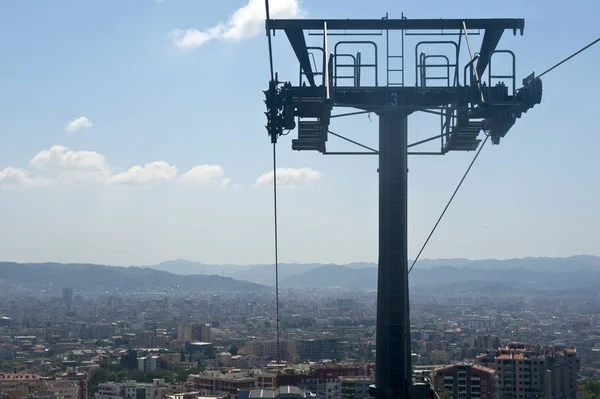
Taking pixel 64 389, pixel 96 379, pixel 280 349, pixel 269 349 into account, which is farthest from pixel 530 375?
pixel 269 349

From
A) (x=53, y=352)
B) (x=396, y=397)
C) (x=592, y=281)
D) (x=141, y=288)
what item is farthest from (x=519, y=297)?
(x=396, y=397)

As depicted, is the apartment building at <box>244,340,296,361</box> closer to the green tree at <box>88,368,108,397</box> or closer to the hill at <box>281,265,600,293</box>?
the green tree at <box>88,368,108,397</box>

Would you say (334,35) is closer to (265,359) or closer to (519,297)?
(265,359)

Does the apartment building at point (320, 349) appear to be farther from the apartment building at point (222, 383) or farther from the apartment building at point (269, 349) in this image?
the apartment building at point (222, 383)

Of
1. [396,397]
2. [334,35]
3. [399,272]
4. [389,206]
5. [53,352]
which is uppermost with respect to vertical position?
[334,35]

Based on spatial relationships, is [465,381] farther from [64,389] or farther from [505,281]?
[505,281]

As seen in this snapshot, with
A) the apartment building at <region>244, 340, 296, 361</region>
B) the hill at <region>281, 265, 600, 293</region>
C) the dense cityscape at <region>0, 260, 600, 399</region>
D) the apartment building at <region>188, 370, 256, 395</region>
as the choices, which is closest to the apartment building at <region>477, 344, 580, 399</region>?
the dense cityscape at <region>0, 260, 600, 399</region>

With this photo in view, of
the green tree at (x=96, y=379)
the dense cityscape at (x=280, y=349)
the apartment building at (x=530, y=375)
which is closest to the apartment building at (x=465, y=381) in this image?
the dense cityscape at (x=280, y=349)

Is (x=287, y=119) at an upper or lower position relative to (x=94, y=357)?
upper
